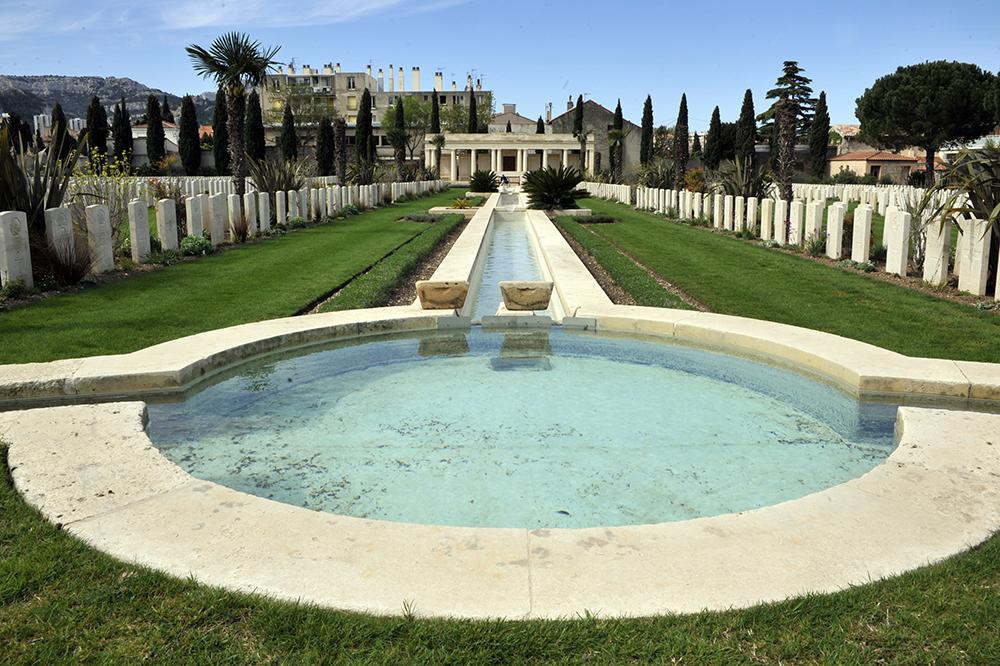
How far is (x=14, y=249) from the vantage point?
31.7 feet

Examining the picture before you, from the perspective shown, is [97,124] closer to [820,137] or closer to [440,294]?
[820,137]

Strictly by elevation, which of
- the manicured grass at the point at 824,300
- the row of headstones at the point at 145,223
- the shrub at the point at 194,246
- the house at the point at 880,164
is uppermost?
the house at the point at 880,164

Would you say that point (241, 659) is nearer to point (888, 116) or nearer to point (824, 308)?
point (824, 308)

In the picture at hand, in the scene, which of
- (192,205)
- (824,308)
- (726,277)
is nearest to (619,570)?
(824,308)

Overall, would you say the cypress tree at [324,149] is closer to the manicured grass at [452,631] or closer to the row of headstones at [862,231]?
the row of headstones at [862,231]

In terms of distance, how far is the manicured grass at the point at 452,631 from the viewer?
2506 millimetres

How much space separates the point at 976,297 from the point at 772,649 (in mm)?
9103

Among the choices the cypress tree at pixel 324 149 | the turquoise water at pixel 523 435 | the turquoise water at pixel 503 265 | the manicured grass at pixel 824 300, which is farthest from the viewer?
the cypress tree at pixel 324 149

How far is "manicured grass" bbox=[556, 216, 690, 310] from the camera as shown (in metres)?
9.62

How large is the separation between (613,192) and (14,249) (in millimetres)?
37837

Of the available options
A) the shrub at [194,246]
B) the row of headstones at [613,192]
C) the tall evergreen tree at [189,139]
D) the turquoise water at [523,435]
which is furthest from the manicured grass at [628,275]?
the tall evergreen tree at [189,139]

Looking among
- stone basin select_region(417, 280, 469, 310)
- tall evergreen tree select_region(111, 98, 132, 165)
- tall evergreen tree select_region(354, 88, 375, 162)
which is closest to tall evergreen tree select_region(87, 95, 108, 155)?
tall evergreen tree select_region(111, 98, 132, 165)

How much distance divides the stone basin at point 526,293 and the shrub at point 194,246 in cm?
812


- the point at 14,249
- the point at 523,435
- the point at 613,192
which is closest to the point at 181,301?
the point at 14,249
